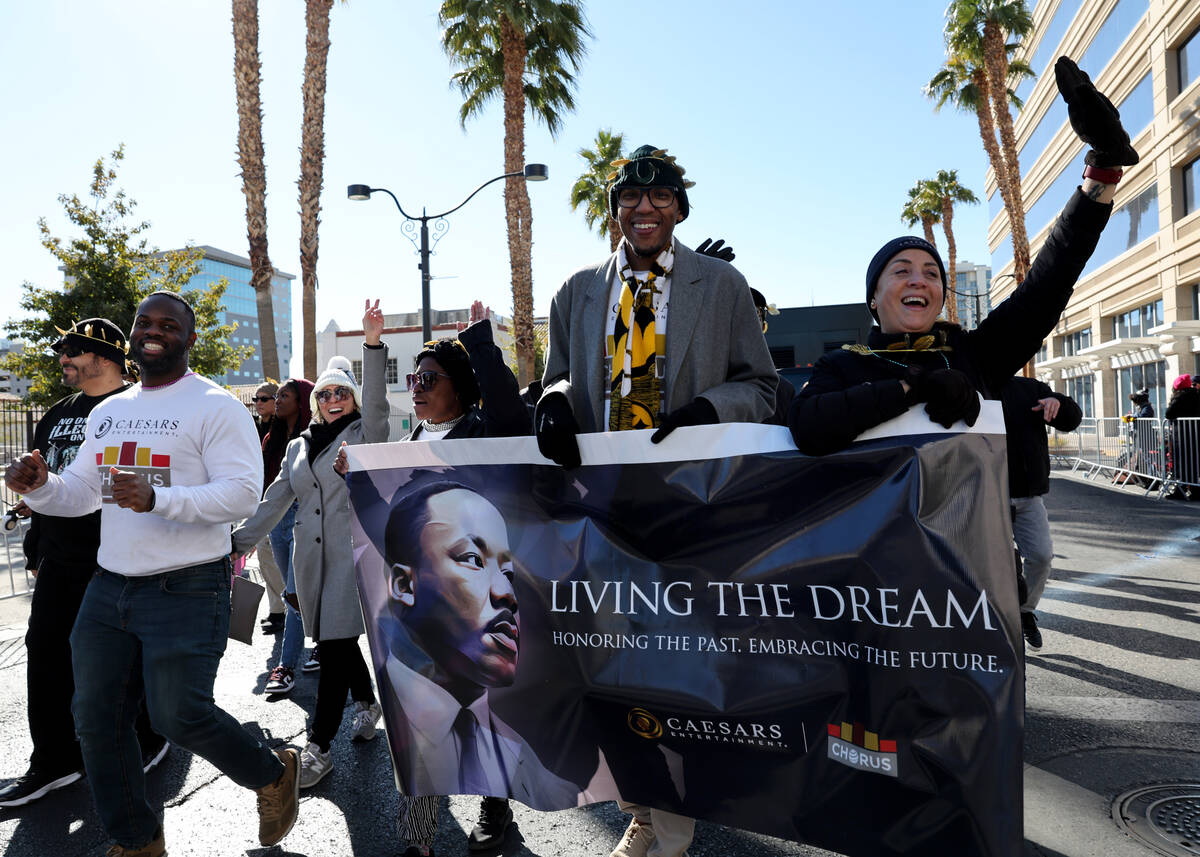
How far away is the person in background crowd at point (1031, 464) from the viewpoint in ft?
15.9

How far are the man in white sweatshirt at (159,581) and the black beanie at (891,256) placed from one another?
230 cm

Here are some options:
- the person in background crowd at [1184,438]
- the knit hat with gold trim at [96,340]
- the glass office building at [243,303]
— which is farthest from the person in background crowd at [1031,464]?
the glass office building at [243,303]

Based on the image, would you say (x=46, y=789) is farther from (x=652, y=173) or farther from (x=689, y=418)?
(x=652, y=173)

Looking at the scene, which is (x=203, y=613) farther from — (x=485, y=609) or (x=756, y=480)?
(x=756, y=480)

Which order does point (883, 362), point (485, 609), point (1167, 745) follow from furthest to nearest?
point (1167, 745) → point (485, 609) → point (883, 362)

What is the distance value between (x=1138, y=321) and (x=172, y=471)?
101ft

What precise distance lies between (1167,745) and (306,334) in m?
12.7

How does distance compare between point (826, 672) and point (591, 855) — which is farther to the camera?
point (591, 855)

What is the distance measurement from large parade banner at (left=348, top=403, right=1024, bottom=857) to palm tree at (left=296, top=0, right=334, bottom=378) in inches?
443

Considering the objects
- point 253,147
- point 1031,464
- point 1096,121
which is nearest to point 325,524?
point 1096,121

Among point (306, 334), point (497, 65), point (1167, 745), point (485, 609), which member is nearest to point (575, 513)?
point (485, 609)

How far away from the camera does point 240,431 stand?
2.97 metres

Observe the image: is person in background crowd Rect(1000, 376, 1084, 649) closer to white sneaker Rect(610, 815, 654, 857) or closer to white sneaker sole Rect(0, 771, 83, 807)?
white sneaker Rect(610, 815, 654, 857)

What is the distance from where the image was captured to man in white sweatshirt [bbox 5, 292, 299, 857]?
277cm
